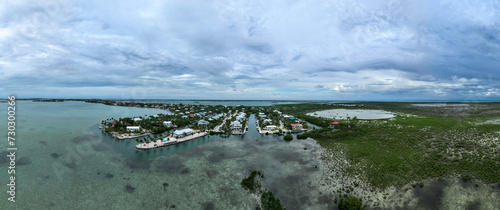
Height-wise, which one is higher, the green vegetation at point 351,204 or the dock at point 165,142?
the dock at point 165,142

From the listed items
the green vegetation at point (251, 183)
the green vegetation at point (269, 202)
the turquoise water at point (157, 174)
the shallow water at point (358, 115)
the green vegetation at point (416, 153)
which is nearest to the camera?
the green vegetation at point (269, 202)

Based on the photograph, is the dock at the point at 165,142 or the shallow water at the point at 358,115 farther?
the shallow water at the point at 358,115

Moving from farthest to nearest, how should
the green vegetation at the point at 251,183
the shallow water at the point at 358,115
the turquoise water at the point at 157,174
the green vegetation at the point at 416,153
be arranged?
the shallow water at the point at 358,115, the green vegetation at the point at 416,153, the green vegetation at the point at 251,183, the turquoise water at the point at 157,174

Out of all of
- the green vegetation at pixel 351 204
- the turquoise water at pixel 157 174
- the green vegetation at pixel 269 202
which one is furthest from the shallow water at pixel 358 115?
the green vegetation at pixel 269 202

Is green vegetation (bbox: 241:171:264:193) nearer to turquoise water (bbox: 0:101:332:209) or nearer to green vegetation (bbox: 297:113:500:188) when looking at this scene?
turquoise water (bbox: 0:101:332:209)

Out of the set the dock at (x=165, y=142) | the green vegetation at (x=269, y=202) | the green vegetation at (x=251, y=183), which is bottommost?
the green vegetation at (x=269, y=202)

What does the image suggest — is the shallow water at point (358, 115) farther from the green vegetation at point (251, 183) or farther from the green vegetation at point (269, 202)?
the green vegetation at point (269, 202)

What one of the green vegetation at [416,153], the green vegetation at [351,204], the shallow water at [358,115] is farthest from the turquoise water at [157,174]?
the shallow water at [358,115]

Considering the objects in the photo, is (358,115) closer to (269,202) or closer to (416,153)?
(416,153)
